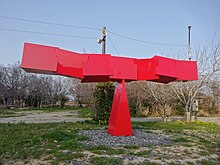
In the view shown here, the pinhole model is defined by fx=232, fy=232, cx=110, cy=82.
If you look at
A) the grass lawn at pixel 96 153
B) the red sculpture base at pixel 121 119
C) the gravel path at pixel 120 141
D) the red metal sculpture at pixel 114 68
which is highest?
the red metal sculpture at pixel 114 68

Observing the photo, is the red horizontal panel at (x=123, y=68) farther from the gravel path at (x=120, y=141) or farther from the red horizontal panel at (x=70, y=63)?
the gravel path at (x=120, y=141)

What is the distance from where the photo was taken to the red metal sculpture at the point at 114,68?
695 centimetres

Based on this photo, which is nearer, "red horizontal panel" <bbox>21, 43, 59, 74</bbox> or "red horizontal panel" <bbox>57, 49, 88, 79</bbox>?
"red horizontal panel" <bbox>21, 43, 59, 74</bbox>

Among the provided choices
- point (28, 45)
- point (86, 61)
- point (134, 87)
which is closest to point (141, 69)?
point (86, 61)

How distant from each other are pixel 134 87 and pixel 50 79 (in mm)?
21892

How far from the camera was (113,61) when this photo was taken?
26.9ft

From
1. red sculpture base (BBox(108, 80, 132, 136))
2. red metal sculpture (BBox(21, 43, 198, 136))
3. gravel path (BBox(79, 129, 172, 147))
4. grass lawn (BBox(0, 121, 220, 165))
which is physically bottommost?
grass lawn (BBox(0, 121, 220, 165))

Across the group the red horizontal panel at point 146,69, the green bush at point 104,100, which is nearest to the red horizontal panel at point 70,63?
the red horizontal panel at point 146,69

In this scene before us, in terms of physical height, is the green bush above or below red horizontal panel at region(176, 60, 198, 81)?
below

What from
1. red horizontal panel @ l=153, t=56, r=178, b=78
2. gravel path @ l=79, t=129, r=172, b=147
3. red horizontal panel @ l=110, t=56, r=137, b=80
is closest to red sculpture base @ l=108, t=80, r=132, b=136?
gravel path @ l=79, t=129, r=172, b=147

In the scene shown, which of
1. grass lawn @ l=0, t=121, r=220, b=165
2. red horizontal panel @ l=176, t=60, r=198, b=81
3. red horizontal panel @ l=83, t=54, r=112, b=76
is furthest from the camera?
red horizontal panel @ l=176, t=60, r=198, b=81

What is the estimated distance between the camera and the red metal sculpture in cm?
695

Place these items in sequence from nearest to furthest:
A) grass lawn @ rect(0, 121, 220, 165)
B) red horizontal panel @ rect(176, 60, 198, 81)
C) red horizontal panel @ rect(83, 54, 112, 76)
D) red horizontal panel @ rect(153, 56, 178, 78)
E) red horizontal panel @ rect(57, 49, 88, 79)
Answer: grass lawn @ rect(0, 121, 220, 165), red horizontal panel @ rect(57, 49, 88, 79), red horizontal panel @ rect(83, 54, 112, 76), red horizontal panel @ rect(153, 56, 178, 78), red horizontal panel @ rect(176, 60, 198, 81)

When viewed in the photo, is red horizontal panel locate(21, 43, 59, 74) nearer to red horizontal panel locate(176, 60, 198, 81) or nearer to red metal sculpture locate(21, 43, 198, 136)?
red metal sculpture locate(21, 43, 198, 136)
